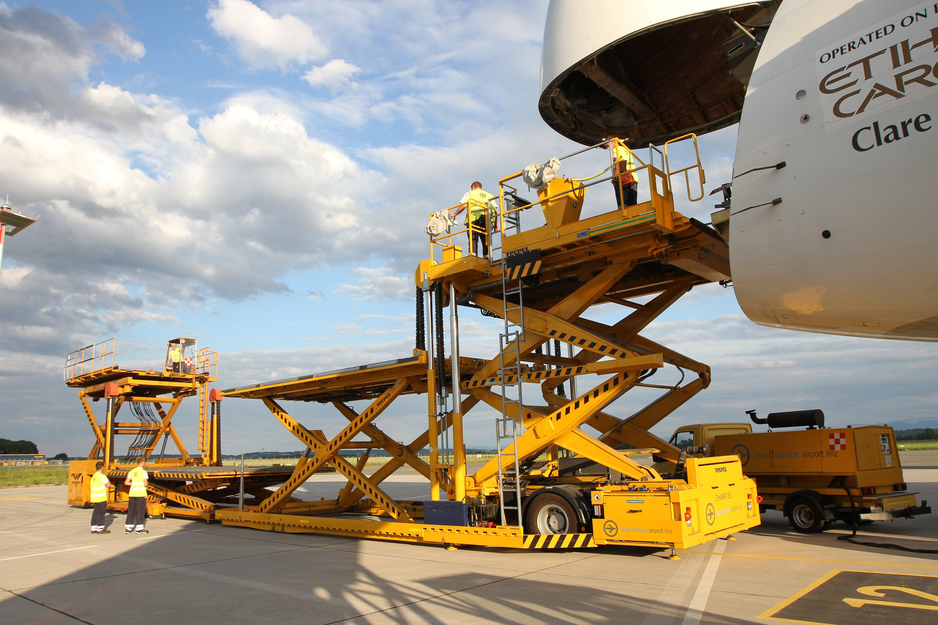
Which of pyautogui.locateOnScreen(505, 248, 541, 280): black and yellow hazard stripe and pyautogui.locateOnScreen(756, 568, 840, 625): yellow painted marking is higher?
pyautogui.locateOnScreen(505, 248, 541, 280): black and yellow hazard stripe

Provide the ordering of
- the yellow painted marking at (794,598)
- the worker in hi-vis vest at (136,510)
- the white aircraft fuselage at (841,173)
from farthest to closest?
the worker in hi-vis vest at (136,510), the yellow painted marking at (794,598), the white aircraft fuselage at (841,173)

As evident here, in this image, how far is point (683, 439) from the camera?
43.3 feet

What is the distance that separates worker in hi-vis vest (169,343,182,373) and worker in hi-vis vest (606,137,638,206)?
696 inches

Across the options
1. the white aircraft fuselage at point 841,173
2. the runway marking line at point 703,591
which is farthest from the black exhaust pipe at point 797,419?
the white aircraft fuselage at point 841,173

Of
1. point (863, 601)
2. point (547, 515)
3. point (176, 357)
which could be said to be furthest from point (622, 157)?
point (176, 357)

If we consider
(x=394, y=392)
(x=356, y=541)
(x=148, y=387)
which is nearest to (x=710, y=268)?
(x=394, y=392)

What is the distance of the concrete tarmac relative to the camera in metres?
5.91

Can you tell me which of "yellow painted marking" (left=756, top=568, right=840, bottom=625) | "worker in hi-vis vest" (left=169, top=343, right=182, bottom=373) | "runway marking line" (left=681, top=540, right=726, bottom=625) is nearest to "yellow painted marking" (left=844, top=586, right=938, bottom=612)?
"yellow painted marking" (left=756, top=568, right=840, bottom=625)

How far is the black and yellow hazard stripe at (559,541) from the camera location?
8.65 metres

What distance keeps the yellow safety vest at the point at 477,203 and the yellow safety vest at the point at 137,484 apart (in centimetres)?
938

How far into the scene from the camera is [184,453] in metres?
21.8

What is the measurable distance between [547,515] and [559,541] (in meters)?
0.67

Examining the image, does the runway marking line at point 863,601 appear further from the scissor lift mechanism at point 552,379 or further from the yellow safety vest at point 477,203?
the yellow safety vest at point 477,203

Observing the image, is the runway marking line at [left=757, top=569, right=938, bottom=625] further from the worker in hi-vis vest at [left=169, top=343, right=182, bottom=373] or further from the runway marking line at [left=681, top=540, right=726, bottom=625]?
the worker in hi-vis vest at [left=169, top=343, right=182, bottom=373]
